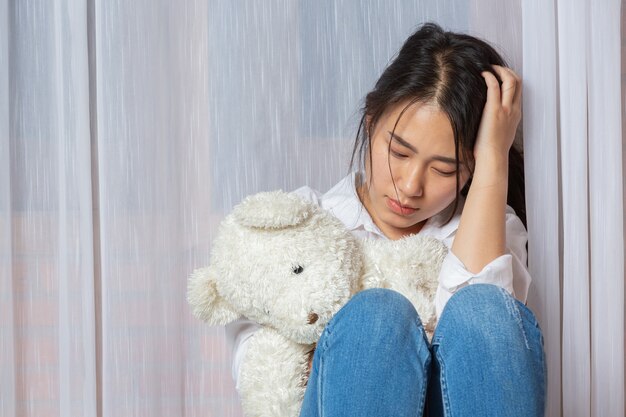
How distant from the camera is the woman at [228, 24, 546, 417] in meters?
0.83

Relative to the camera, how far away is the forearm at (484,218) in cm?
104

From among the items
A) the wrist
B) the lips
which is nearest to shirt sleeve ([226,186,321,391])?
the lips

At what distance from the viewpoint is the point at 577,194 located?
1103 mm

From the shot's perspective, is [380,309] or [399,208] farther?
[399,208]

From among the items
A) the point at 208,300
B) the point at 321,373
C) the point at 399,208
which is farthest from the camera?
the point at 399,208

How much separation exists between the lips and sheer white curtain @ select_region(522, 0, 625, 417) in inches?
6.7

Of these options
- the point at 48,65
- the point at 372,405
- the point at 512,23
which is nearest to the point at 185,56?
the point at 48,65

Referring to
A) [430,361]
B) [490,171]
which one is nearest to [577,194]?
[490,171]

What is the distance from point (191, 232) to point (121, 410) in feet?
0.95

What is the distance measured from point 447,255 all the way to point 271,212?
26 centimetres

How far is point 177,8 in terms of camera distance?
1.17 metres

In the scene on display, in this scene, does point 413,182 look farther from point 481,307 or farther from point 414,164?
point 481,307

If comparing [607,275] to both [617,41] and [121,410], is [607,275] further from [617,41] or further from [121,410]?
[121,410]

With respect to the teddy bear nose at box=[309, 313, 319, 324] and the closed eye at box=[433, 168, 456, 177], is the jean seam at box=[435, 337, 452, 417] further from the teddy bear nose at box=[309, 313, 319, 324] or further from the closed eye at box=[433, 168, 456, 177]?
the closed eye at box=[433, 168, 456, 177]
